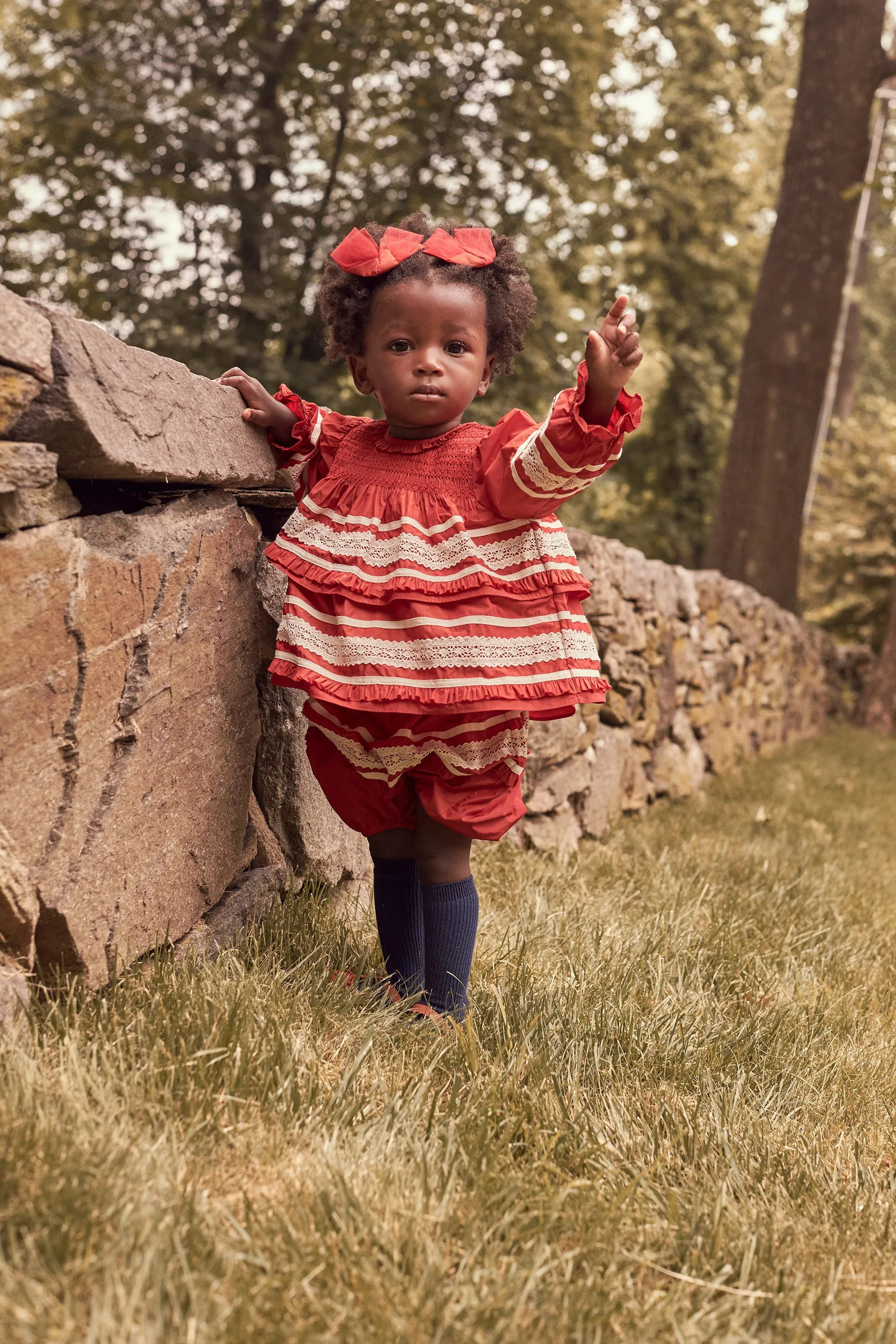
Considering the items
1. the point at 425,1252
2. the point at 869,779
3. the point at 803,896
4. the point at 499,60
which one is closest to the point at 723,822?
the point at 803,896

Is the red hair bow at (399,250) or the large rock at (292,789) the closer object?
the red hair bow at (399,250)

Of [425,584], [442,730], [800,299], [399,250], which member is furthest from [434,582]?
[800,299]

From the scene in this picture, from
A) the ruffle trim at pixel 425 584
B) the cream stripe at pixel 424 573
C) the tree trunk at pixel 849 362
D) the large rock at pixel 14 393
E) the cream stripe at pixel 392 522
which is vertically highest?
the tree trunk at pixel 849 362

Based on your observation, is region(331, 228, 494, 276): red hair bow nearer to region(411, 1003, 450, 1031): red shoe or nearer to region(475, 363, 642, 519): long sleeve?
region(475, 363, 642, 519): long sleeve

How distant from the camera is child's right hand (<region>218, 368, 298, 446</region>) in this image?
242 centimetres

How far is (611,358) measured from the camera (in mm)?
1948

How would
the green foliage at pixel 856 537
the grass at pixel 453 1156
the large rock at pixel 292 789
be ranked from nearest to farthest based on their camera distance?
the grass at pixel 453 1156 < the large rock at pixel 292 789 < the green foliage at pixel 856 537

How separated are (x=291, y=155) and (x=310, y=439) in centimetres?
896

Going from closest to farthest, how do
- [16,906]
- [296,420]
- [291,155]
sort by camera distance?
[16,906] < [296,420] < [291,155]

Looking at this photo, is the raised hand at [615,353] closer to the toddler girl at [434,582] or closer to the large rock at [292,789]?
the toddler girl at [434,582]

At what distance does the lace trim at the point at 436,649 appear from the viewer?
82.8 inches

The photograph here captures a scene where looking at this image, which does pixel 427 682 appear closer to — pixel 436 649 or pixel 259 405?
pixel 436 649

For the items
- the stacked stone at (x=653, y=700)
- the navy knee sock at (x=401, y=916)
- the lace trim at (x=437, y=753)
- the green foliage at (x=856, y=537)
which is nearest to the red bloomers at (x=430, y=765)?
the lace trim at (x=437, y=753)

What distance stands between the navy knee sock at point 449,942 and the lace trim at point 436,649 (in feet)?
1.58
